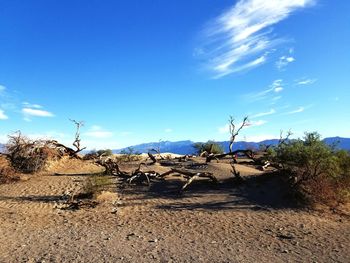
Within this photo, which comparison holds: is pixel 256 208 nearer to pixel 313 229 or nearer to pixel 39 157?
pixel 313 229

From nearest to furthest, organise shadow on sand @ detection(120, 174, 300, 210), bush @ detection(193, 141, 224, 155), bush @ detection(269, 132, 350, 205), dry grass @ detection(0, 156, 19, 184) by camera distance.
→ shadow on sand @ detection(120, 174, 300, 210), bush @ detection(269, 132, 350, 205), dry grass @ detection(0, 156, 19, 184), bush @ detection(193, 141, 224, 155)

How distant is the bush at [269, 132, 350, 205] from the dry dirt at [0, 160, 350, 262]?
1013mm

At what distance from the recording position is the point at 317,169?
661 inches

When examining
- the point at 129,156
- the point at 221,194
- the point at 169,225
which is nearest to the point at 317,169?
the point at 221,194

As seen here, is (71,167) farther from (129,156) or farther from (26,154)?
(129,156)

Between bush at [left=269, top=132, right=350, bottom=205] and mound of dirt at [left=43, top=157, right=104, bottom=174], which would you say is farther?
mound of dirt at [left=43, top=157, right=104, bottom=174]

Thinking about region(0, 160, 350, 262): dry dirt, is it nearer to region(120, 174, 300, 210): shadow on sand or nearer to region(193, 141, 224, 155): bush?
region(120, 174, 300, 210): shadow on sand

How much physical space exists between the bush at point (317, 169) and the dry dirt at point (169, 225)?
1013 millimetres

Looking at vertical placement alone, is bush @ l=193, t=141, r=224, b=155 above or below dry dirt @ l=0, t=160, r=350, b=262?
above

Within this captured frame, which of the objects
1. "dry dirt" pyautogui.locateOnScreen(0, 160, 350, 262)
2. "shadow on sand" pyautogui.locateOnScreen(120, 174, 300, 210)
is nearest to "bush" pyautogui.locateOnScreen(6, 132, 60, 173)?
"dry dirt" pyautogui.locateOnScreen(0, 160, 350, 262)

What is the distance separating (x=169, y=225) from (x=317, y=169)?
23.3 ft

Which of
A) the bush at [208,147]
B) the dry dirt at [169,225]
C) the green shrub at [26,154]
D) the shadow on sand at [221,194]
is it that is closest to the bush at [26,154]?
the green shrub at [26,154]

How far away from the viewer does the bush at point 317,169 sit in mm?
15828

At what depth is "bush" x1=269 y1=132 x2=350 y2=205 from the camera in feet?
51.9
